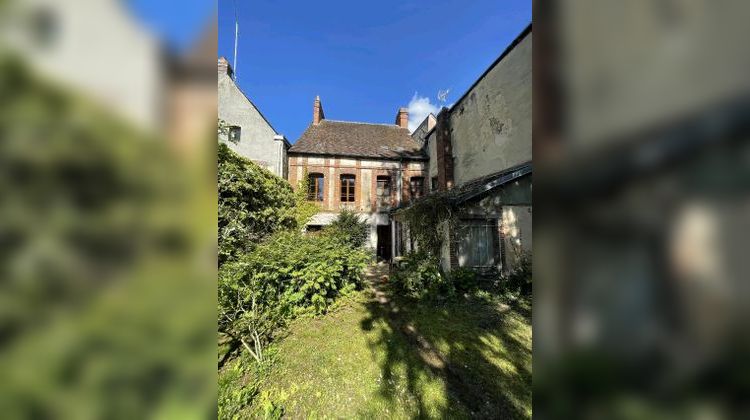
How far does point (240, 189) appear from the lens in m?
8.74

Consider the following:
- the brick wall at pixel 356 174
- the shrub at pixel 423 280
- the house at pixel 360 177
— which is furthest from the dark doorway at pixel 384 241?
the shrub at pixel 423 280

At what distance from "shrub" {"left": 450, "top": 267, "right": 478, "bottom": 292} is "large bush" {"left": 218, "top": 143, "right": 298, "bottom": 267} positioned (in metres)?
5.68

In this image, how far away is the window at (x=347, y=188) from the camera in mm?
15844

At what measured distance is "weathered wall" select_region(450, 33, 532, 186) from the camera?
9.64 m

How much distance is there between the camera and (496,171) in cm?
1099

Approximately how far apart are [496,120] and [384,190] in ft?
23.5

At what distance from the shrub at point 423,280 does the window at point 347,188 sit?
817cm

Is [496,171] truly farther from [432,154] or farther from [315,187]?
[315,187]
